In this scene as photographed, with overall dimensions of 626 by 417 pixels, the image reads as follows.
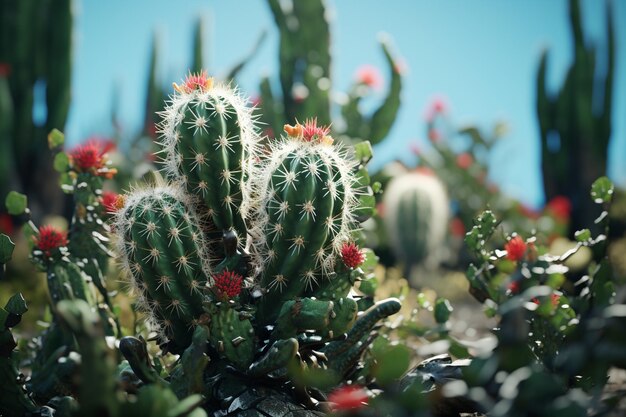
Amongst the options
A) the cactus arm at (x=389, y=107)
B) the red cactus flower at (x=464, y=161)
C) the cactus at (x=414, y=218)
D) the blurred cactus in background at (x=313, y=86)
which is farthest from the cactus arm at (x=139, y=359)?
the red cactus flower at (x=464, y=161)

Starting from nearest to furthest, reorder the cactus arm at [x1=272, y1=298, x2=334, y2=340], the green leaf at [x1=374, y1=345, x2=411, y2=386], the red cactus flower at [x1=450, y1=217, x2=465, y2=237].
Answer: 1. the green leaf at [x1=374, y1=345, x2=411, y2=386]
2. the cactus arm at [x1=272, y1=298, x2=334, y2=340]
3. the red cactus flower at [x1=450, y1=217, x2=465, y2=237]

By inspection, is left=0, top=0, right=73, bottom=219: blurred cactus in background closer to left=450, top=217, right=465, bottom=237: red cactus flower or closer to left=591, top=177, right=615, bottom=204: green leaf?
left=450, top=217, right=465, bottom=237: red cactus flower

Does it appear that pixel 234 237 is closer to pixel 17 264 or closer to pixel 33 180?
pixel 17 264

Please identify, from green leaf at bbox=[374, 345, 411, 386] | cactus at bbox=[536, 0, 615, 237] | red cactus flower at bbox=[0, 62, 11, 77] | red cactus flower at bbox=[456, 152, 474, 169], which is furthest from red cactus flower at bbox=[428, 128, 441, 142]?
green leaf at bbox=[374, 345, 411, 386]

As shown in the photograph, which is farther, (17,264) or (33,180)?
(33,180)

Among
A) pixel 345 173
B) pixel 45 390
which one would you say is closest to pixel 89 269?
pixel 45 390

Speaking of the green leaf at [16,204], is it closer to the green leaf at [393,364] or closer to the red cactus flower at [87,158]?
the red cactus flower at [87,158]
